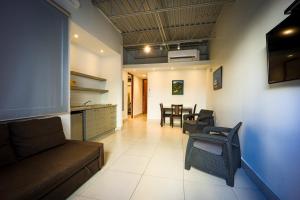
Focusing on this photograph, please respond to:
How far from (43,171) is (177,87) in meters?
6.13

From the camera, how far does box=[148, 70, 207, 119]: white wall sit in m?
6.73

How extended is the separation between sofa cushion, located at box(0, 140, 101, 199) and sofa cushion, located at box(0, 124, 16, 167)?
9 cm

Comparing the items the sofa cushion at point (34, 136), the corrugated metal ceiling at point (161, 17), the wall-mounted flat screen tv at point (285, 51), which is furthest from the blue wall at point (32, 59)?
the wall-mounted flat screen tv at point (285, 51)

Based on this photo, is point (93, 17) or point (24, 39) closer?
point (24, 39)

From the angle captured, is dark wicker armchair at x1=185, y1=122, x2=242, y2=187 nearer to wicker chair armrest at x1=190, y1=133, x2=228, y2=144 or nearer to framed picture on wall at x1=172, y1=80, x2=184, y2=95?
wicker chair armrest at x1=190, y1=133, x2=228, y2=144

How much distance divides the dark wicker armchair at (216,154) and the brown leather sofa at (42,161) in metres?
1.52

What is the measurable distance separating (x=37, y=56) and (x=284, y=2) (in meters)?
3.17

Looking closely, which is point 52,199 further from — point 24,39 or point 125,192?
point 24,39

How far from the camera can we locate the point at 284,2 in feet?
4.99

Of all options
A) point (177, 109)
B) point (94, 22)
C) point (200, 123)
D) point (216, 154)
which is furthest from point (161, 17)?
point (216, 154)

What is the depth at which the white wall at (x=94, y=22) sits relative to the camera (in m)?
2.95

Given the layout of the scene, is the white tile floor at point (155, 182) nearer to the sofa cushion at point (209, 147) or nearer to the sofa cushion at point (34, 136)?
the sofa cushion at point (209, 147)

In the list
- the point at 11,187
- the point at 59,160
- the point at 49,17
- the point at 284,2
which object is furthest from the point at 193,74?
the point at 11,187

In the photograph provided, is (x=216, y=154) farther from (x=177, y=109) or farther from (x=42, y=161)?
(x=177, y=109)
